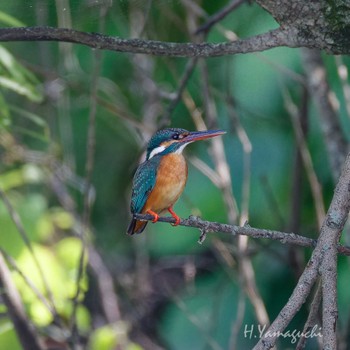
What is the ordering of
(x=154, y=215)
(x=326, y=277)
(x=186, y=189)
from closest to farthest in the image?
1. (x=326, y=277)
2. (x=154, y=215)
3. (x=186, y=189)

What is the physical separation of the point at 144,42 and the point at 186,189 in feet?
8.12

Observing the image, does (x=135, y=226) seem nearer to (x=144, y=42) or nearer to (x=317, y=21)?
(x=144, y=42)

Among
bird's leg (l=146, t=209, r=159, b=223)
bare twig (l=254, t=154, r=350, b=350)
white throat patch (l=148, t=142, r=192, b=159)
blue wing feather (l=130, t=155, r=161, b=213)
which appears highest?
white throat patch (l=148, t=142, r=192, b=159)

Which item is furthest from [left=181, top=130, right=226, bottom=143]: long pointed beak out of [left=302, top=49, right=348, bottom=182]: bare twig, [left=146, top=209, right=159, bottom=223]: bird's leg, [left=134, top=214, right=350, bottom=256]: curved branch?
[left=302, top=49, right=348, bottom=182]: bare twig

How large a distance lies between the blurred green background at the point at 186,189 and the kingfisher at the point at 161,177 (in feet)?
1.85

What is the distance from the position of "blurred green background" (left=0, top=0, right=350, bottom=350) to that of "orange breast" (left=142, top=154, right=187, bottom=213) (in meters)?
0.66

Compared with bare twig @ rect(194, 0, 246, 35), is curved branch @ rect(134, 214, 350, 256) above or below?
below

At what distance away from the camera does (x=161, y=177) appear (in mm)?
2535

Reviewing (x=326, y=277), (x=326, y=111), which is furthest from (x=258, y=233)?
(x=326, y=111)

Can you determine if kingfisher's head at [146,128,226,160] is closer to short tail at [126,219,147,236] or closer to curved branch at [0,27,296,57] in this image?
short tail at [126,219,147,236]

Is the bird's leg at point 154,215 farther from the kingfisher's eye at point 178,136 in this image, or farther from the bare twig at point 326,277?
the bare twig at point 326,277

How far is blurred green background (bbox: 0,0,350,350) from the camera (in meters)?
3.56

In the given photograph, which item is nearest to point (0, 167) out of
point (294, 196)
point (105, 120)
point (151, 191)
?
point (105, 120)

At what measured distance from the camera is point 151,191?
254 cm
